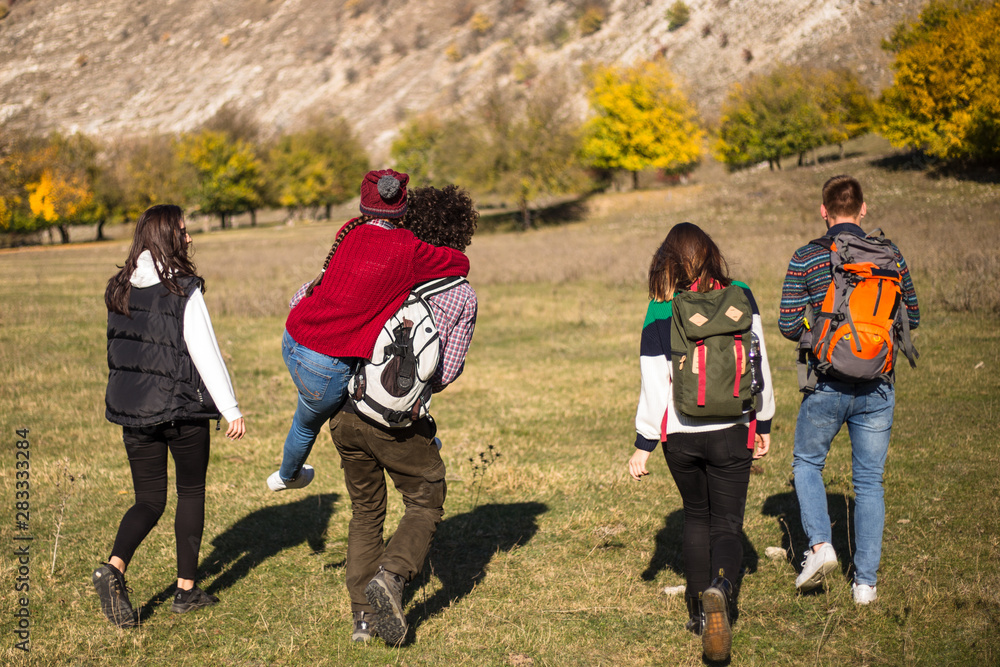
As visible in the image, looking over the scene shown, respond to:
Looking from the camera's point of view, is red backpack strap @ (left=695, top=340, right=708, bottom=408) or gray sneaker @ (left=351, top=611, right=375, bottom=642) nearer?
red backpack strap @ (left=695, top=340, right=708, bottom=408)

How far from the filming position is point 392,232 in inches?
123

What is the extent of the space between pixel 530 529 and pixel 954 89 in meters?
35.2

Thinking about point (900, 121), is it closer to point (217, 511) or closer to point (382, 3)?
point (217, 511)

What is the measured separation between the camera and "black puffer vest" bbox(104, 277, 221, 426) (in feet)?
11.8

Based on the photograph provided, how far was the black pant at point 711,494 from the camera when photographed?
10.7 ft

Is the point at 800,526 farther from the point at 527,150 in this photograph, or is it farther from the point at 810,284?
the point at 527,150

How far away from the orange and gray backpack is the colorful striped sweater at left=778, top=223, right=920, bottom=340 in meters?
0.06

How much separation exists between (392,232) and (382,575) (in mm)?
1545

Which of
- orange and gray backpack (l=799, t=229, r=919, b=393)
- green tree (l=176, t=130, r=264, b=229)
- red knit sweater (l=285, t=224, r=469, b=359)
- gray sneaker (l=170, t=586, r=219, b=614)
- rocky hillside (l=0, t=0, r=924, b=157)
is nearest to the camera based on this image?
red knit sweater (l=285, t=224, r=469, b=359)

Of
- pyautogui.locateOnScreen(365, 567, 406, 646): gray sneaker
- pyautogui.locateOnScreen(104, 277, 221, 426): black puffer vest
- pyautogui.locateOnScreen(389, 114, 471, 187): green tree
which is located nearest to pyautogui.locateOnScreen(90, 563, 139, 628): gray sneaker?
pyautogui.locateOnScreen(104, 277, 221, 426): black puffer vest

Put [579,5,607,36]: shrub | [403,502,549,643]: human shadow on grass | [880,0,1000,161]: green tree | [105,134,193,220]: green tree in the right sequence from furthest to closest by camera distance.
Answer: [579,5,607,36]: shrub, [105,134,193,220]: green tree, [880,0,1000,161]: green tree, [403,502,549,643]: human shadow on grass

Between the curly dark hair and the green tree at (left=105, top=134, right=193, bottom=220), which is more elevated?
the green tree at (left=105, top=134, right=193, bottom=220)

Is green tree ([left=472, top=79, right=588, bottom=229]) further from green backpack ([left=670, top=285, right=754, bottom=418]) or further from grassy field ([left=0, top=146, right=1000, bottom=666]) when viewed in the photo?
green backpack ([left=670, top=285, right=754, bottom=418])

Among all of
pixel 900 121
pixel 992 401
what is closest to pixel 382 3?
pixel 900 121
